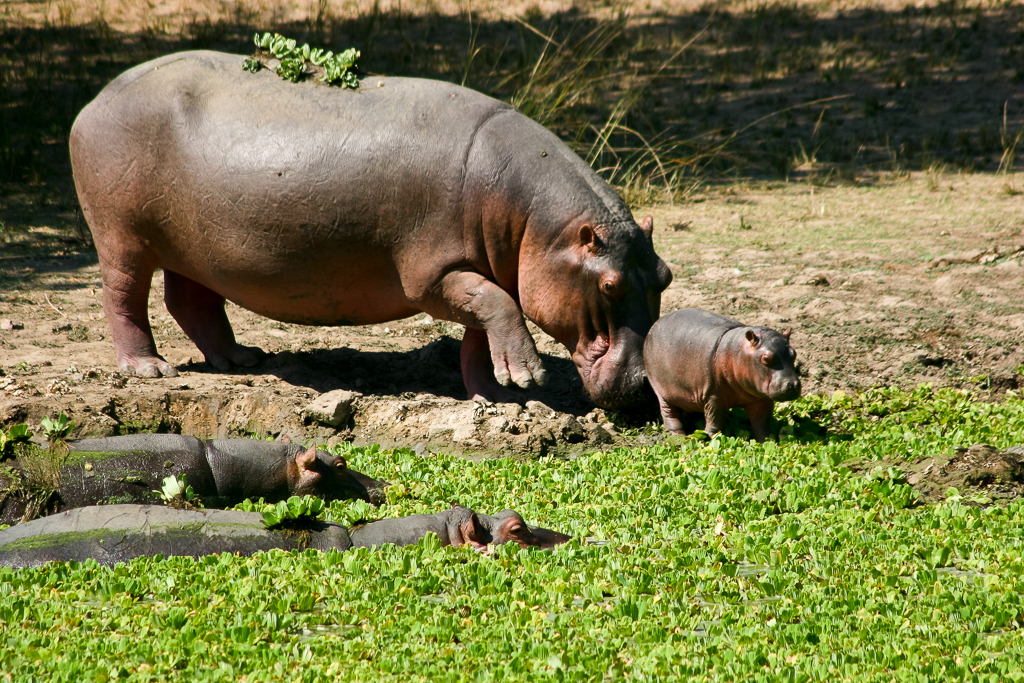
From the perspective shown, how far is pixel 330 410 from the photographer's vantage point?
21.0ft

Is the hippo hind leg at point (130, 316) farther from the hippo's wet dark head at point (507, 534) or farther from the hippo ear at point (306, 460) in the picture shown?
the hippo's wet dark head at point (507, 534)

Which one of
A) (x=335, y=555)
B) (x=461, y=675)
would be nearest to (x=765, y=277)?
(x=335, y=555)

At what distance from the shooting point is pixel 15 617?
12.5 ft

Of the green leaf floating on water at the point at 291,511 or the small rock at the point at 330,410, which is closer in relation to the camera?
the green leaf floating on water at the point at 291,511

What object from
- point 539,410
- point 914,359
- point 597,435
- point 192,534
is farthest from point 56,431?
point 914,359

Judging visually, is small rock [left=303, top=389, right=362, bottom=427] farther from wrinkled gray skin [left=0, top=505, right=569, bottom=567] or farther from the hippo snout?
the hippo snout

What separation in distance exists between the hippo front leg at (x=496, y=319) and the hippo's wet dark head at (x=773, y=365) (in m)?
1.31

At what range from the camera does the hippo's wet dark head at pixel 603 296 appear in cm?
641

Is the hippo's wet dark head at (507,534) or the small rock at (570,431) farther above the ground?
the hippo's wet dark head at (507,534)

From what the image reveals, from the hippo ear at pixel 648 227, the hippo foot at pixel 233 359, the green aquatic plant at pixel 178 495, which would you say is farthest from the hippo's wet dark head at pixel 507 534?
the hippo foot at pixel 233 359

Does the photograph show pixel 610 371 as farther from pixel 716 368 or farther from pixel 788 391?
pixel 788 391

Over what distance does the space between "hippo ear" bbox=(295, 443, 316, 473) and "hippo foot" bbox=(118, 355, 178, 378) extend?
243 centimetres

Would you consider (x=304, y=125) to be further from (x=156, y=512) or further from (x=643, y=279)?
(x=156, y=512)

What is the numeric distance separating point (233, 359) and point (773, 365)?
4.00 meters
